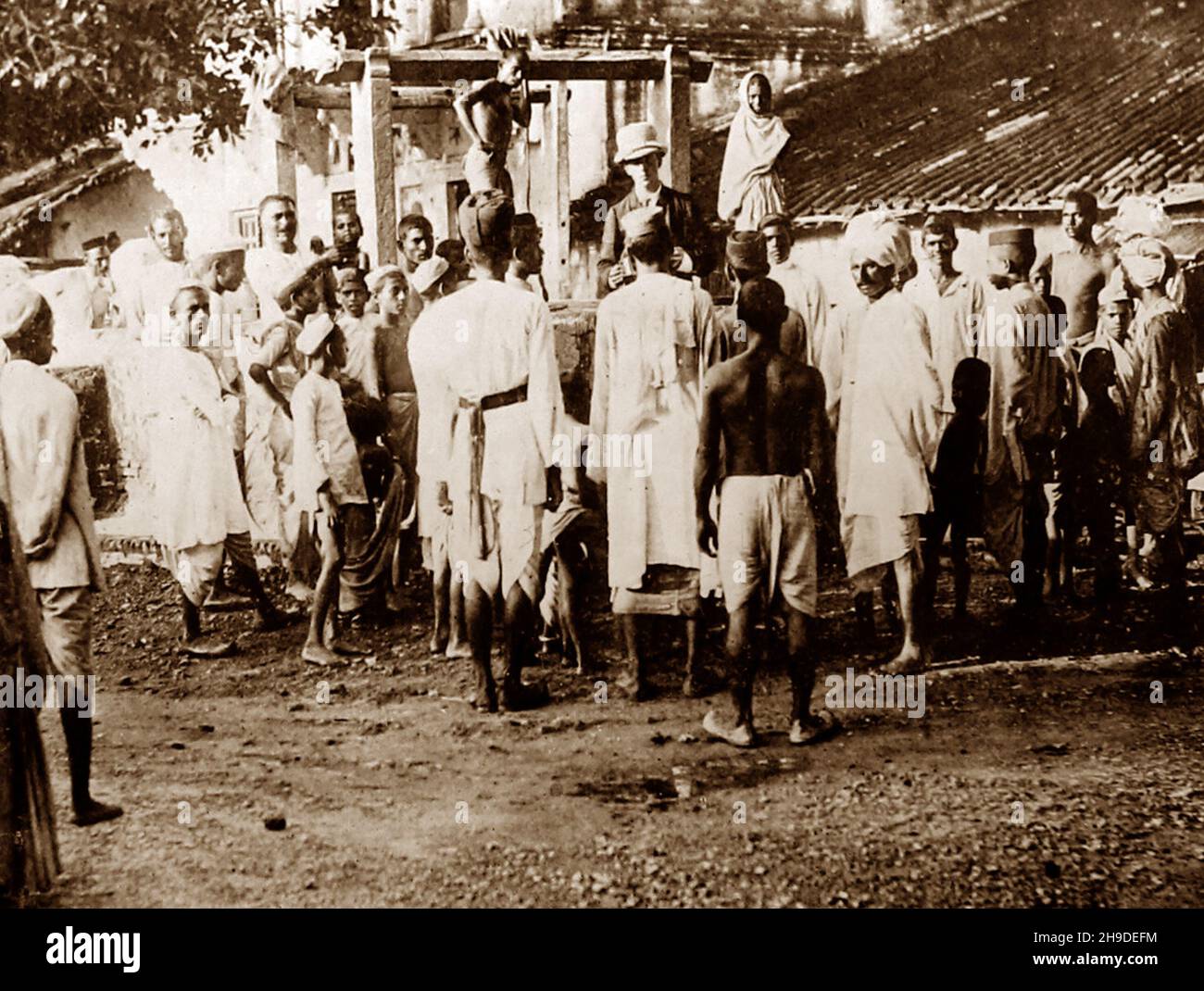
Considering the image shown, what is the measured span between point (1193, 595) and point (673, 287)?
2.16 m

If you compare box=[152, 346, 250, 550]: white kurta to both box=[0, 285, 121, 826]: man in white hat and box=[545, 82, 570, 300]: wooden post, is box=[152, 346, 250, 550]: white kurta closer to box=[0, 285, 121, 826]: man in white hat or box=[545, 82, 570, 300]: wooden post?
box=[0, 285, 121, 826]: man in white hat

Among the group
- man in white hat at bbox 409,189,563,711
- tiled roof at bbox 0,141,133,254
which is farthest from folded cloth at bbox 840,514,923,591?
tiled roof at bbox 0,141,133,254

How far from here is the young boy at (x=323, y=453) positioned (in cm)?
514

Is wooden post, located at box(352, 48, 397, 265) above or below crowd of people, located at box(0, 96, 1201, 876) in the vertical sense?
above

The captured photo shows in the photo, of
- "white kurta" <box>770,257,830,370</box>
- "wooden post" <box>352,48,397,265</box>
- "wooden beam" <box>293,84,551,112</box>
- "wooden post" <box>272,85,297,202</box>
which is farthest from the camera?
"wooden beam" <box>293,84,551,112</box>

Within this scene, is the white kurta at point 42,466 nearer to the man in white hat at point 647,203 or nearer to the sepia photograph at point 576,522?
the sepia photograph at point 576,522

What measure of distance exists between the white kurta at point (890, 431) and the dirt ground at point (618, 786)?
0.38 meters

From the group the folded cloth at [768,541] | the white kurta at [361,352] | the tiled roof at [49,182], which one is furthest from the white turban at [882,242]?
the tiled roof at [49,182]

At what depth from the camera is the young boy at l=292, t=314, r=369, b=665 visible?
16.9ft

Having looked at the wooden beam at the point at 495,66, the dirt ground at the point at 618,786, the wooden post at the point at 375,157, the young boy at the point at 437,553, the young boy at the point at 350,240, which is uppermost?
the wooden beam at the point at 495,66

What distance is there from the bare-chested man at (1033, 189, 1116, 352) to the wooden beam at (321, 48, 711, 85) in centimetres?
187

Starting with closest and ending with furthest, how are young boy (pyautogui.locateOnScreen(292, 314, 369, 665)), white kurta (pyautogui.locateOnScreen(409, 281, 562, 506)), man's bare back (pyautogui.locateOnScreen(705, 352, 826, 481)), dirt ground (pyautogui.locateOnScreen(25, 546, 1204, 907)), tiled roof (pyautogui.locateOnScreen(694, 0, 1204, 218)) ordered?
dirt ground (pyautogui.locateOnScreen(25, 546, 1204, 907)) < man's bare back (pyautogui.locateOnScreen(705, 352, 826, 481)) < white kurta (pyautogui.locateOnScreen(409, 281, 562, 506)) < young boy (pyautogui.locateOnScreen(292, 314, 369, 665)) < tiled roof (pyautogui.locateOnScreen(694, 0, 1204, 218))

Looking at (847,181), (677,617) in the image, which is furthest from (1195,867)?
(847,181)

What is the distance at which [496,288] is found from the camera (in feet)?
15.0
